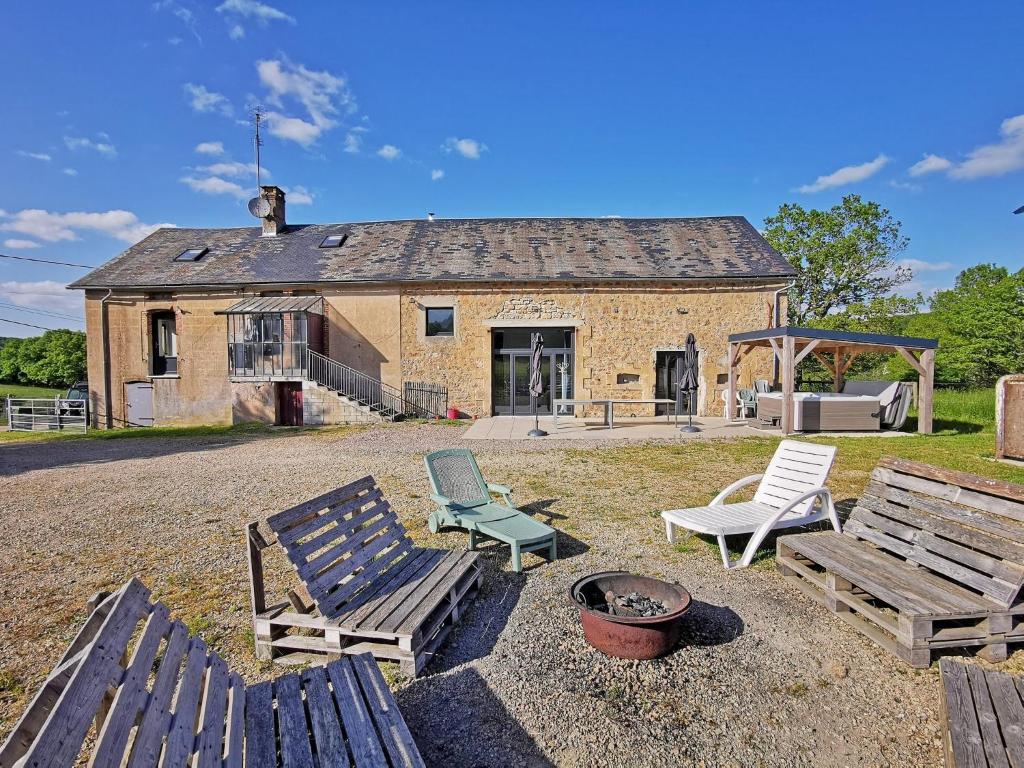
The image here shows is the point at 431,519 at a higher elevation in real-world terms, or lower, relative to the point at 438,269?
lower

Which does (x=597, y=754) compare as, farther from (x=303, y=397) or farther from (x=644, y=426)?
(x=303, y=397)

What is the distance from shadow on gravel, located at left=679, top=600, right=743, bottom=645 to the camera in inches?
136

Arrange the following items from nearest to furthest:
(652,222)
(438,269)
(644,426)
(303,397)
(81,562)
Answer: (81,562)
(644,426)
(303,397)
(438,269)
(652,222)

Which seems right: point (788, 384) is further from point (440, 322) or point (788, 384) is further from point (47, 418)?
point (47, 418)

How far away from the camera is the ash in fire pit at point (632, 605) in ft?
11.0

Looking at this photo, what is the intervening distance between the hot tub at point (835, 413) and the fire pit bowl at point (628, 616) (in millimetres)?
11095

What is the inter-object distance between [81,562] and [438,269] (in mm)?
14462

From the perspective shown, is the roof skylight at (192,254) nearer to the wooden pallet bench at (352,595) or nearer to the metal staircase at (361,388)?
the metal staircase at (361,388)

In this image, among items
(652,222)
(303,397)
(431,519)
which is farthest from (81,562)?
(652,222)

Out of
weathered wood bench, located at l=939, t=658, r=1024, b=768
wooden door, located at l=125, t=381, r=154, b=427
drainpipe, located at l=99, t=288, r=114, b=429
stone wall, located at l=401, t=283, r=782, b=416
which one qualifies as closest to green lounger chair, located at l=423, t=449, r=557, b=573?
weathered wood bench, located at l=939, t=658, r=1024, b=768

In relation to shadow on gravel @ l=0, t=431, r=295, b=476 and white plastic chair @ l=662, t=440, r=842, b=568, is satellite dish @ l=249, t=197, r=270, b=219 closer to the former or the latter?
shadow on gravel @ l=0, t=431, r=295, b=476

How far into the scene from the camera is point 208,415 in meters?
18.4

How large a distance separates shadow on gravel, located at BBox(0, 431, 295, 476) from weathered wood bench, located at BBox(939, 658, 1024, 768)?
41.6 ft

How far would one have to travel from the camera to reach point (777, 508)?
512 centimetres
